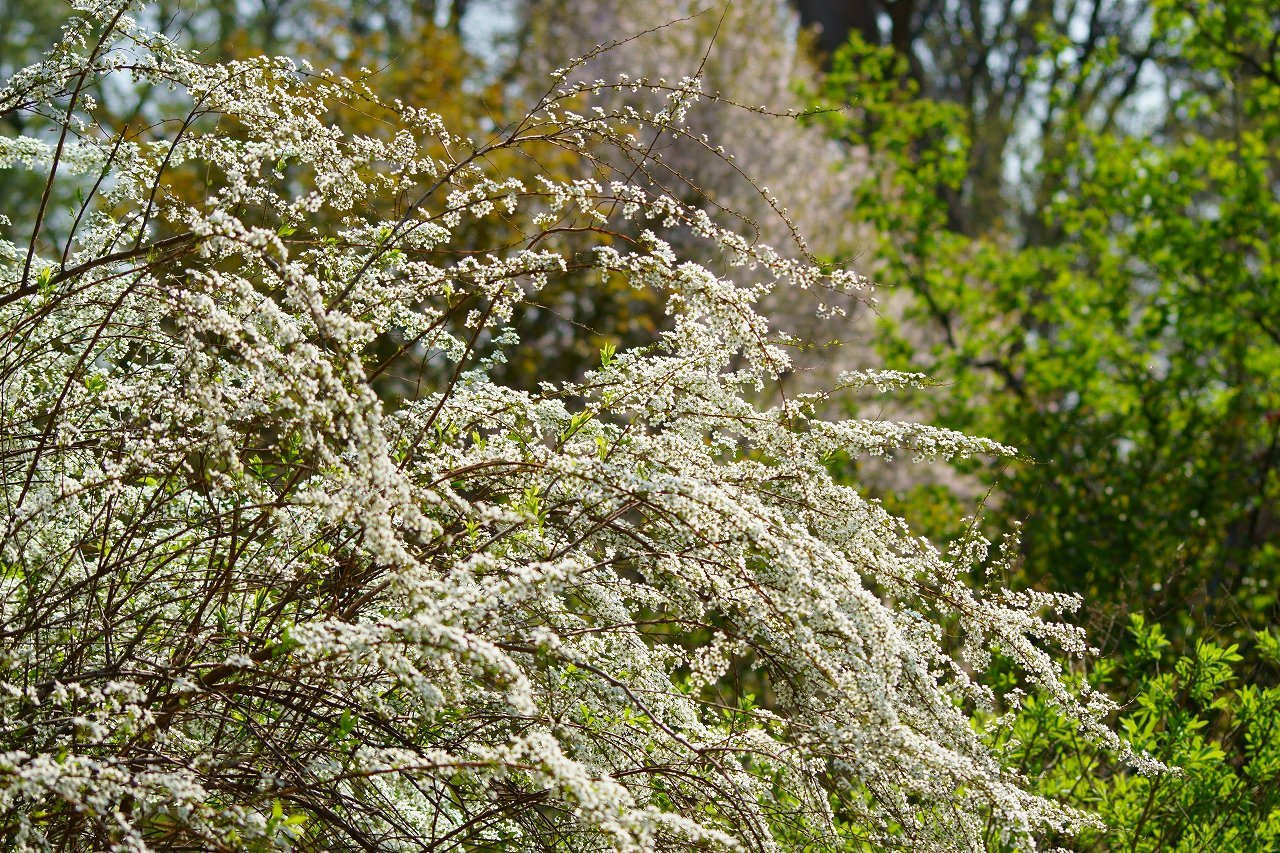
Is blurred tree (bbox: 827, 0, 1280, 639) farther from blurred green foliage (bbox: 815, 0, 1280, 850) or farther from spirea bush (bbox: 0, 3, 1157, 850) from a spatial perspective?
spirea bush (bbox: 0, 3, 1157, 850)

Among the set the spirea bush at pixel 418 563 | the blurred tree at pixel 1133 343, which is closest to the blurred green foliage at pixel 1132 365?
the blurred tree at pixel 1133 343

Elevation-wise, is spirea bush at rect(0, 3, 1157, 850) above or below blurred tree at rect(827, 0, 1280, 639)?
below

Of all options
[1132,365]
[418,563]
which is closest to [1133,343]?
[1132,365]

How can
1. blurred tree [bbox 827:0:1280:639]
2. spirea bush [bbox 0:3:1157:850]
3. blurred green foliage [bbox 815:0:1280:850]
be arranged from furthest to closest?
blurred tree [bbox 827:0:1280:639] → blurred green foliage [bbox 815:0:1280:850] → spirea bush [bbox 0:3:1157:850]

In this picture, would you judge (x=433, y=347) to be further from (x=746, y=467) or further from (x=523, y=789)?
(x=523, y=789)

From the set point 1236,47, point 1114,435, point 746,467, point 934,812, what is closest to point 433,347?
point 746,467

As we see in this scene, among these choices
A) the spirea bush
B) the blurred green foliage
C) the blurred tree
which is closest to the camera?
the spirea bush

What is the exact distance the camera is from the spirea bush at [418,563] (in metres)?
2.56

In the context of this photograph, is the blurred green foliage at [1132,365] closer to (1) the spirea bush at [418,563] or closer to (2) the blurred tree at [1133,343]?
(2) the blurred tree at [1133,343]

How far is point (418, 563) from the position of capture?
2.69 m

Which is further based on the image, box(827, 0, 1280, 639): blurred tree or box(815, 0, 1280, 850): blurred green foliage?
box(827, 0, 1280, 639): blurred tree

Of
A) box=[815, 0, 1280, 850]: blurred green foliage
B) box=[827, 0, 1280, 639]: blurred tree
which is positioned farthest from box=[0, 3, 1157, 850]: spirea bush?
box=[827, 0, 1280, 639]: blurred tree

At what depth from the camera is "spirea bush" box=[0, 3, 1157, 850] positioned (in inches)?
101

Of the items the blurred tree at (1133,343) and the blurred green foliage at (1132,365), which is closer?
the blurred green foliage at (1132,365)
